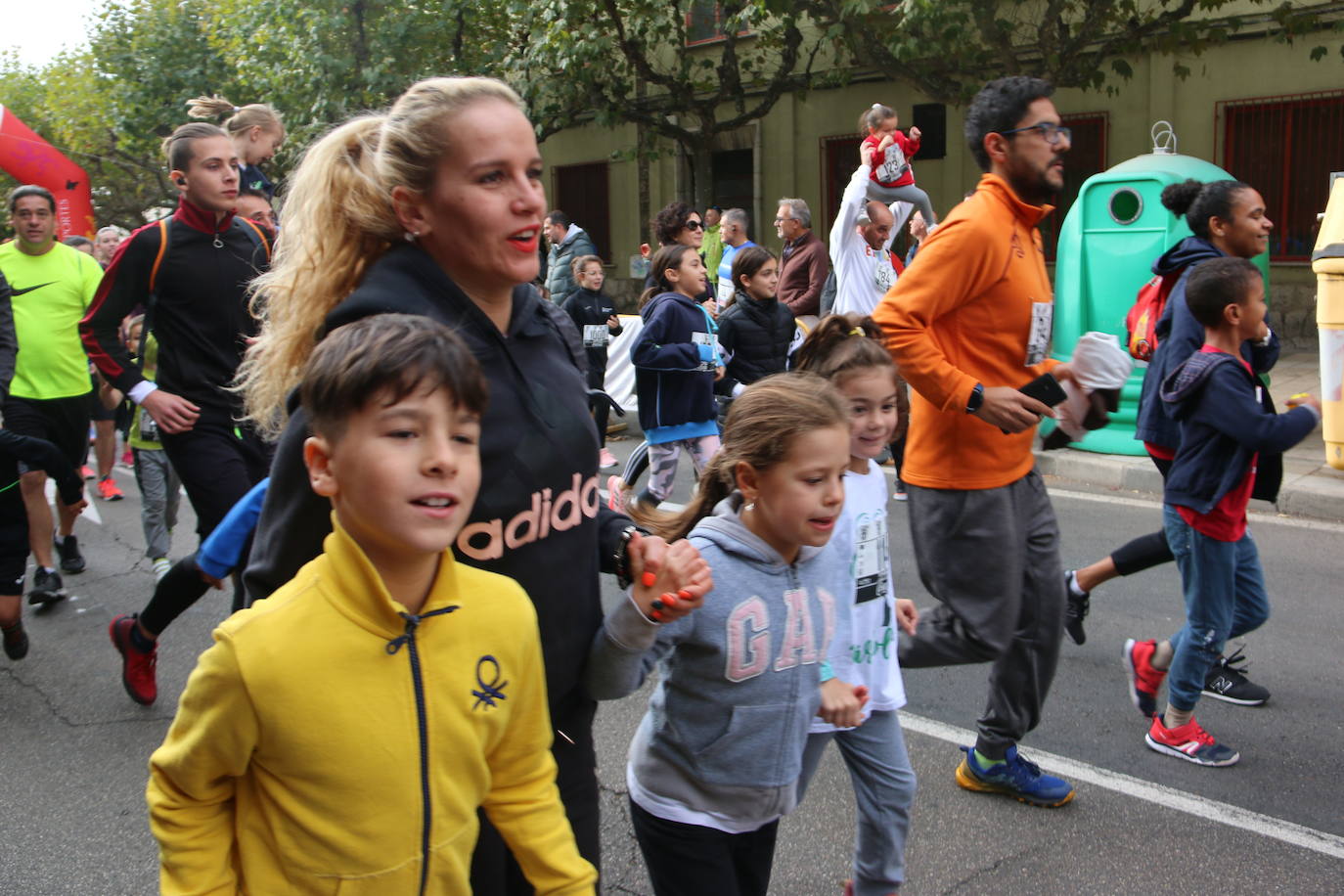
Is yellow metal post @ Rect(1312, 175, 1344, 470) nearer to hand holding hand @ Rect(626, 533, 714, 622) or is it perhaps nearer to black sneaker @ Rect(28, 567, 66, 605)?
hand holding hand @ Rect(626, 533, 714, 622)

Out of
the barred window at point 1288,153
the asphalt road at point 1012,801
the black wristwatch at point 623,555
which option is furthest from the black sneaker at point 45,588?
the barred window at point 1288,153

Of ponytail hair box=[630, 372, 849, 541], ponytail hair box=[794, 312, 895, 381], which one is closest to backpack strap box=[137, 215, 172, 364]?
ponytail hair box=[794, 312, 895, 381]

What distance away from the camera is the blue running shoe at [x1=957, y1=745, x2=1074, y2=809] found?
147 inches

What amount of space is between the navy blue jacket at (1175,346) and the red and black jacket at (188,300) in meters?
3.24

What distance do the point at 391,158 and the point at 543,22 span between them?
1634 cm

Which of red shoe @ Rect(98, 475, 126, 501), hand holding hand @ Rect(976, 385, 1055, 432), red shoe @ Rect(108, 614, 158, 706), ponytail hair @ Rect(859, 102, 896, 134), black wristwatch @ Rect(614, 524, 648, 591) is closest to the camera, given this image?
black wristwatch @ Rect(614, 524, 648, 591)

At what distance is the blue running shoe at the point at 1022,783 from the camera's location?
3.74m

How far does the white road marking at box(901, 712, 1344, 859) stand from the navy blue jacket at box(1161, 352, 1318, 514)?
0.88 m

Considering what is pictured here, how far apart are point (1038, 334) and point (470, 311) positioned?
211cm

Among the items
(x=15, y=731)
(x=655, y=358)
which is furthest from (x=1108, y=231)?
(x=15, y=731)

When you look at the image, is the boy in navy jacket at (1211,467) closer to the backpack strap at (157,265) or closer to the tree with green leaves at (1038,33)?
the backpack strap at (157,265)

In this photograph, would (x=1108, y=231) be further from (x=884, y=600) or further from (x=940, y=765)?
(x=884, y=600)

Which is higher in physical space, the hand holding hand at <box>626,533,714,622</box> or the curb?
the hand holding hand at <box>626,533,714,622</box>

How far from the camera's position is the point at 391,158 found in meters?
1.97
